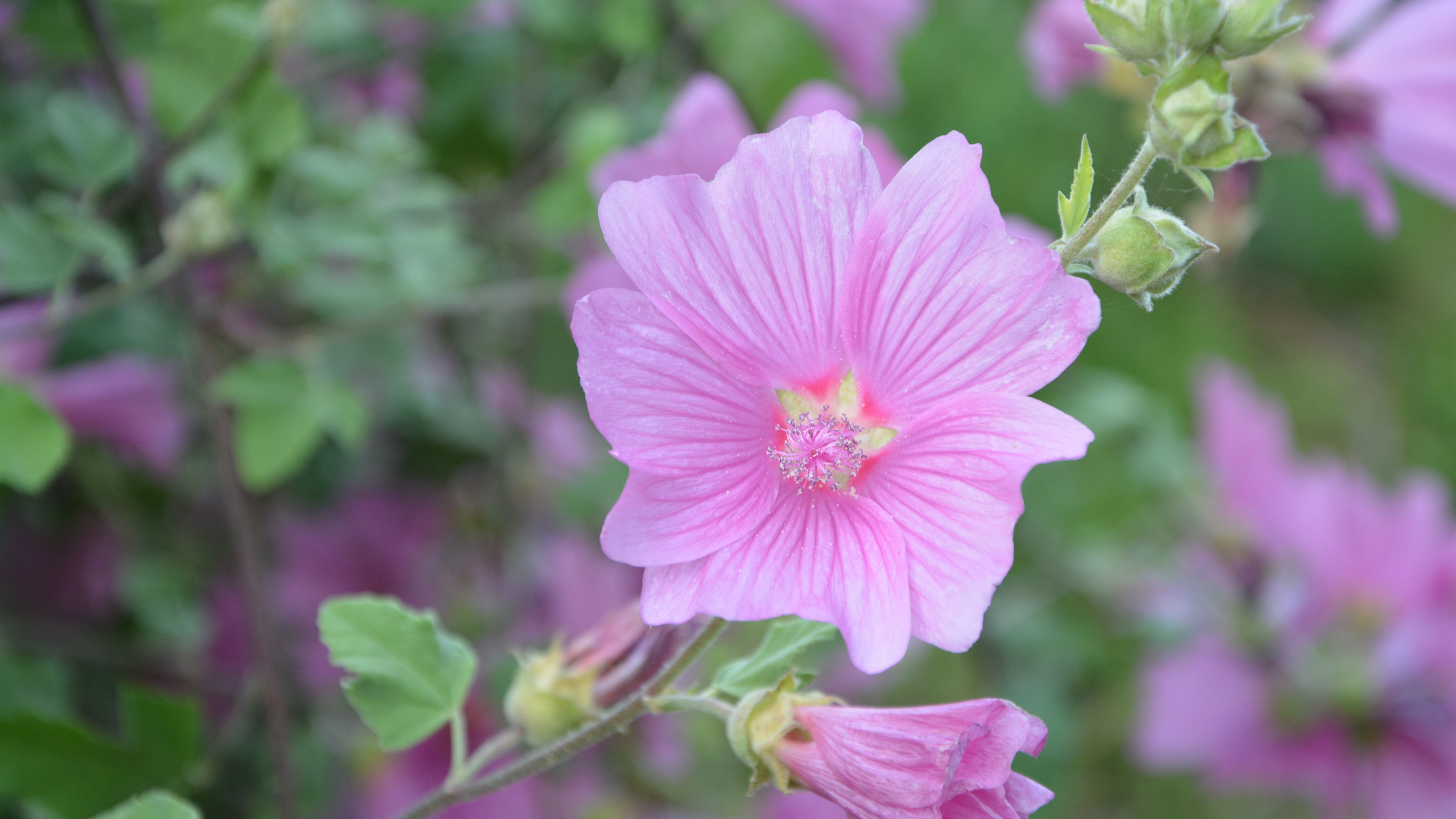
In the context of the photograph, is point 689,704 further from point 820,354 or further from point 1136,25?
point 1136,25

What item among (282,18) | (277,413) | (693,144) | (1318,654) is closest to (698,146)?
(693,144)

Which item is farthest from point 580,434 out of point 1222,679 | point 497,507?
point 1222,679

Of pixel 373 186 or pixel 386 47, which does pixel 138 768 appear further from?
pixel 386 47

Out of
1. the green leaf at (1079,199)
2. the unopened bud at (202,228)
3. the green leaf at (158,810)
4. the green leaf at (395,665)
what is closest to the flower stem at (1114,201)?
the green leaf at (1079,199)

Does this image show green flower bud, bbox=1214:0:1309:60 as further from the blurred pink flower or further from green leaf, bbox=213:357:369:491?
the blurred pink flower

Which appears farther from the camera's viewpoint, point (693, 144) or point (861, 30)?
point (861, 30)

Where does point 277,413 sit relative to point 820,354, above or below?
below

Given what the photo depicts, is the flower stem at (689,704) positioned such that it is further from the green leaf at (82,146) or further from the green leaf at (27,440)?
the green leaf at (82,146)
